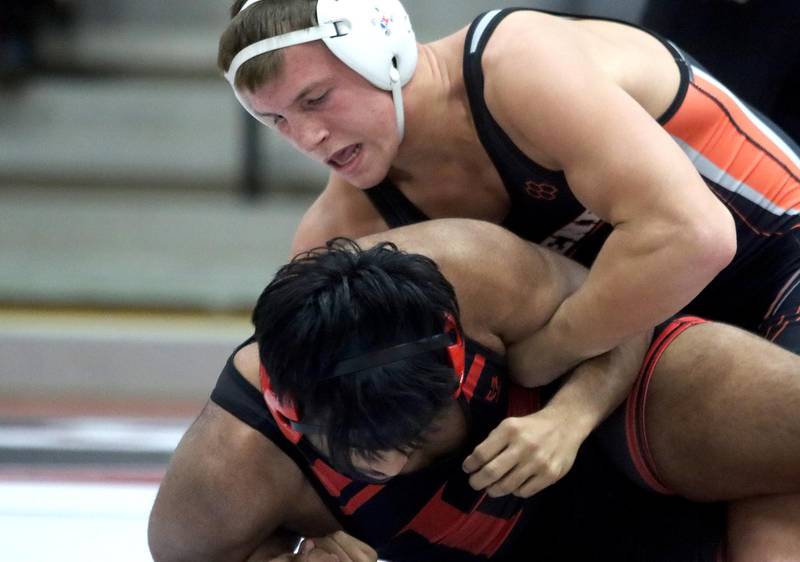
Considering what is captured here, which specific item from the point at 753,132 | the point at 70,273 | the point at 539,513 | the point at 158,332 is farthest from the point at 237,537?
the point at 70,273

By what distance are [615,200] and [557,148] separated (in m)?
0.11

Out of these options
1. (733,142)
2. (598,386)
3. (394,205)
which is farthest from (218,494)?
(733,142)

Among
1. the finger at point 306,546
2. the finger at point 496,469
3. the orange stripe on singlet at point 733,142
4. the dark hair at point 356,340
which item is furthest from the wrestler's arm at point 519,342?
the orange stripe on singlet at point 733,142

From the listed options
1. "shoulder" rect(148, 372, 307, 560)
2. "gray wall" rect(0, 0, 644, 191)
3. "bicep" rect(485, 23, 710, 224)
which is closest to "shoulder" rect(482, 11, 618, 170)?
"bicep" rect(485, 23, 710, 224)

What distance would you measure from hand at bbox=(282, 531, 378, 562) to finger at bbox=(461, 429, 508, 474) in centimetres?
18

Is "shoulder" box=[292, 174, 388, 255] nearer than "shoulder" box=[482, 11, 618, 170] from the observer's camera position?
No

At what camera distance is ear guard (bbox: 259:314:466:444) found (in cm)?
133

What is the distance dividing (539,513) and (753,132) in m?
0.74

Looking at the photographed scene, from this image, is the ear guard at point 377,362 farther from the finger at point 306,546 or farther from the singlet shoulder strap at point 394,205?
the singlet shoulder strap at point 394,205

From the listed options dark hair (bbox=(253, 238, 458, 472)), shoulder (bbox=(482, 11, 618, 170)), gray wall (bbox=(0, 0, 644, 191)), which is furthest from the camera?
gray wall (bbox=(0, 0, 644, 191))

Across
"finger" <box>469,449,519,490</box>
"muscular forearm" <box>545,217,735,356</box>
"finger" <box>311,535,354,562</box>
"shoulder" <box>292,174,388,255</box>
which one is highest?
"muscular forearm" <box>545,217,735,356</box>

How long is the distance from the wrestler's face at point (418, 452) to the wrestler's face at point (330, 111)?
1.50 feet

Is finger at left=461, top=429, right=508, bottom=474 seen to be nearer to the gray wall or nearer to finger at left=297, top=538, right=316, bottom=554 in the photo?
finger at left=297, top=538, right=316, bottom=554

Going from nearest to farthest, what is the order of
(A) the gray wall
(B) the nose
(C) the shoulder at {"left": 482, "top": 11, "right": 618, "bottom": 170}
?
(C) the shoulder at {"left": 482, "top": 11, "right": 618, "bottom": 170} < (B) the nose < (A) the gray wall
